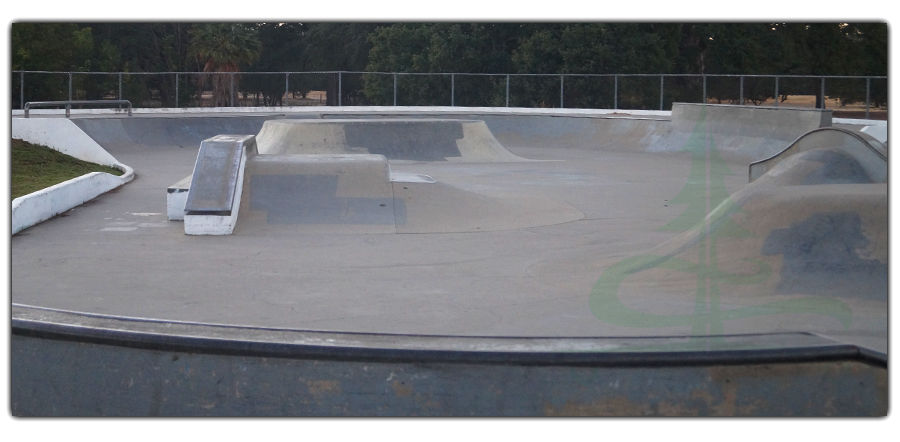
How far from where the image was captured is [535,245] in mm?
8742

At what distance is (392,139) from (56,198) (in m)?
9.48

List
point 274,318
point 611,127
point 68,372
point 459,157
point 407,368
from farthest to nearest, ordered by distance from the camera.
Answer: point 611,127 < point 459,157 < point 274,318 < point 68,372 < point 407,368

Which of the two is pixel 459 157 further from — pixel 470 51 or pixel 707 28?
pixel 707 28

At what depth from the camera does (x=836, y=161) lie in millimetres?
9469

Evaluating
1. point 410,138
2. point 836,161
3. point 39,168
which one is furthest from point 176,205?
point 410,138

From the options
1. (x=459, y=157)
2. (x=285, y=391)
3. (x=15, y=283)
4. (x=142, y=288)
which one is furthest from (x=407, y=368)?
(x=459, y=157)

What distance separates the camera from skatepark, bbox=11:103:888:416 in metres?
4.25

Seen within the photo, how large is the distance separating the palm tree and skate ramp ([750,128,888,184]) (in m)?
40.0

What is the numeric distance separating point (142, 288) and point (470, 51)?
123 ft

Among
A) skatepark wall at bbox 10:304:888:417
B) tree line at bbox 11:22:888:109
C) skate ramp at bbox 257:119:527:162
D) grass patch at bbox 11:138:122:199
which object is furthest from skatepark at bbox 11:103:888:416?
tree line at bbox 11:22:888:109

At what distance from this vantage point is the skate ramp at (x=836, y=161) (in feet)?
29.0

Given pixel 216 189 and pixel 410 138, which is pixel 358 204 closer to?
pixel 216 189

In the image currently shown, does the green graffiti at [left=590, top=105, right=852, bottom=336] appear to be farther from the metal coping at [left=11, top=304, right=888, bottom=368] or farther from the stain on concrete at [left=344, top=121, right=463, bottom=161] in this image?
the stain on concrete at [left=344, top=121, right=463, bottom=161]

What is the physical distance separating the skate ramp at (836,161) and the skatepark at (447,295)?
1.2 inches
